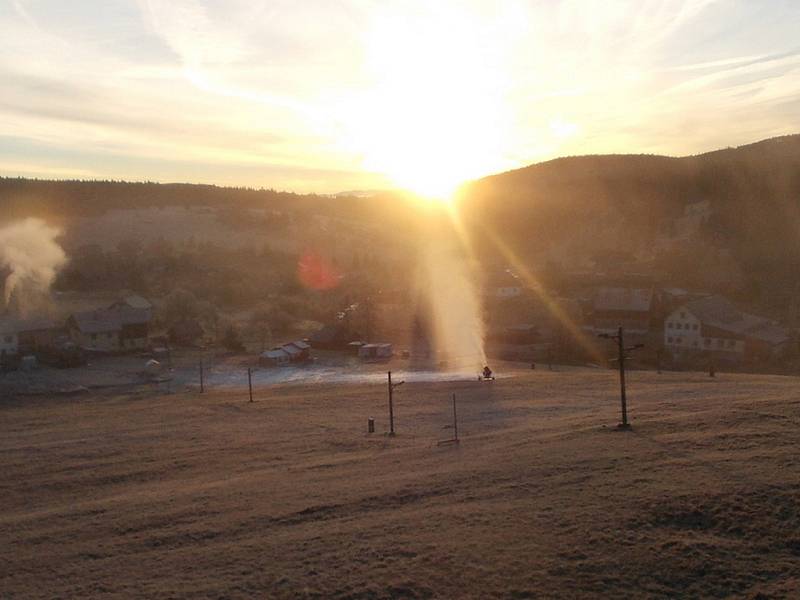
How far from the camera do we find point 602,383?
31.0 m

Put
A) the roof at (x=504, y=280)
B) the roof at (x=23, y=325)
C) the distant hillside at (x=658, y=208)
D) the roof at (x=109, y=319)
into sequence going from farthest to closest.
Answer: the distant hillside at (x=658, y=208) < the roof at (x=504, y=280) < the roof at (x=109, y=319) < the roof at (x=23, y=325)

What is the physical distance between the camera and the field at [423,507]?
1073 centimetres

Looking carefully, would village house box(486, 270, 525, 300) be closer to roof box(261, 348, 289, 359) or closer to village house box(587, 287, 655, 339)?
village house box(587, 287, 655, 339)

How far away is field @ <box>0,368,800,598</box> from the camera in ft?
35.2

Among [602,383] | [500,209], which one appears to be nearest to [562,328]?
[602,383]

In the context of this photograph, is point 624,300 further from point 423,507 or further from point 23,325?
point 23,325

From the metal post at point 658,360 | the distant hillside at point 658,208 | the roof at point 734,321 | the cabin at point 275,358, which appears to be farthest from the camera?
the distant hillside at point 658,208

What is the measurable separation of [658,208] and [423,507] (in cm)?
6915

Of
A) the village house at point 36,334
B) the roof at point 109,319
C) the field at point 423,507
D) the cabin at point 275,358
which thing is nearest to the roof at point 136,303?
the roof at point 109,319

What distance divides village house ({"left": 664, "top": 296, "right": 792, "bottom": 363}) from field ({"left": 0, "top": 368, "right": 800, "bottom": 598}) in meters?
14.6

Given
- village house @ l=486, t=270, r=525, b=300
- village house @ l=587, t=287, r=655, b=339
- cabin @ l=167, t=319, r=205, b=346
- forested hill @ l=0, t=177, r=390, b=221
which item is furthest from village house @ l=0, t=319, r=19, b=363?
forested hill @ l=0, t=177, r=390, b=221

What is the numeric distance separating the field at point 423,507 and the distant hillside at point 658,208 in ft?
128

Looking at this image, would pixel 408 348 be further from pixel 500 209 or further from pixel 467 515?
pixel 500 209

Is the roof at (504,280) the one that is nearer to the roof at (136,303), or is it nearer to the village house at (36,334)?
the roof at (136,303)
